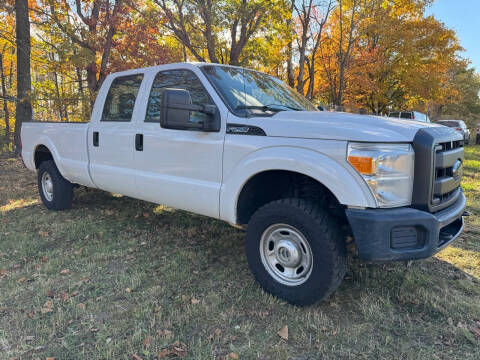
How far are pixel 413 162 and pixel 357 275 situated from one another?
1.40 metres

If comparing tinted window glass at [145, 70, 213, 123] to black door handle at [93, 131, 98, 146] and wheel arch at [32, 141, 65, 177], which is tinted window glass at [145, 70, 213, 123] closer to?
black door handle at [93, 131, 98, 146]

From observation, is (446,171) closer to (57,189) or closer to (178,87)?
(178,87)

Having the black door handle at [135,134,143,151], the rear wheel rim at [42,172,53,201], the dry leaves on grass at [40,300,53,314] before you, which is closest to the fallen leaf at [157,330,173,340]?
the dry leaves on grass at [40,300,53,314]

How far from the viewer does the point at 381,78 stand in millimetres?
22969

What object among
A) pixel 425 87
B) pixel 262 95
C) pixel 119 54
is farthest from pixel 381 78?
pixel 262 95

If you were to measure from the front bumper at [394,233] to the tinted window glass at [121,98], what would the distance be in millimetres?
2919

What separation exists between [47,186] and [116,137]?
2.40m

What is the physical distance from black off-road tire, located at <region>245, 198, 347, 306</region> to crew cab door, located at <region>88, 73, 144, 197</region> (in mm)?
1961

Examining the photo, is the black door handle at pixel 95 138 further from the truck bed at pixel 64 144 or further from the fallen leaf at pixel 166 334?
the fallen leaf at pixel 166 334

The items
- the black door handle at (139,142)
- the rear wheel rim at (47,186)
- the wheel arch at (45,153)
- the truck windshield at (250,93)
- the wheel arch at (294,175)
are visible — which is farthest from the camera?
the rear wheel rim at (47,186)

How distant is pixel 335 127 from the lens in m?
2.65

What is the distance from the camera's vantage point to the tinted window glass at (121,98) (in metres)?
4.27

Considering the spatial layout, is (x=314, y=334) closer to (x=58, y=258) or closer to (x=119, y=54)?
(x=58, y=258)

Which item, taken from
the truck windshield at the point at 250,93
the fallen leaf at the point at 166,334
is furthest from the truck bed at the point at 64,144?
the fallen leaf at the point at 166,334
